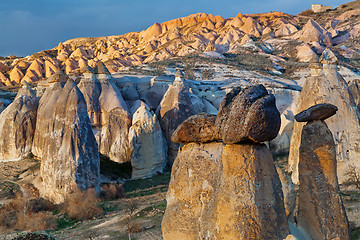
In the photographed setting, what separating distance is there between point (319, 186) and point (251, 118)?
1.69 metres

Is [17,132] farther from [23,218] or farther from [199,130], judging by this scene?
[199,130]

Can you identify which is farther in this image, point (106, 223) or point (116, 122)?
point (116, 122)

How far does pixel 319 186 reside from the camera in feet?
15.9

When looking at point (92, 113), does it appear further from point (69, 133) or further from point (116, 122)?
point (69, 133)

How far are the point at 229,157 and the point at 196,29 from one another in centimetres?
6736

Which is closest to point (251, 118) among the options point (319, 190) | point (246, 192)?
point (246, 192)

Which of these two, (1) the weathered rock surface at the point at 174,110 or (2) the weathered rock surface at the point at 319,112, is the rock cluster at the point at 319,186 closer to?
(2) the weathered rock surface at the point at 319,112

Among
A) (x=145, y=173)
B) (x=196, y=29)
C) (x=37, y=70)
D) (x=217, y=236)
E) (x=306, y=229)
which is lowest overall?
(x=145, y=173)

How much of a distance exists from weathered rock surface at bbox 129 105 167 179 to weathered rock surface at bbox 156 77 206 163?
3.24 feet

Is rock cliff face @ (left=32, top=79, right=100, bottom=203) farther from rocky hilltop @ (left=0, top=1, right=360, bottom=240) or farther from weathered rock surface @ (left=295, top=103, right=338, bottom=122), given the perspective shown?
weathered rock surface @ (left=295, top=103, right=338, bottom=122)

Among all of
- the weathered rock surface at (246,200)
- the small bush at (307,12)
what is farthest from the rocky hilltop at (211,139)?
the small bush at (307,12)

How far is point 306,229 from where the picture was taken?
4875mm

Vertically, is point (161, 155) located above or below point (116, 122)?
below

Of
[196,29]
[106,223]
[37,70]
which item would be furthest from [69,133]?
[196,29]
